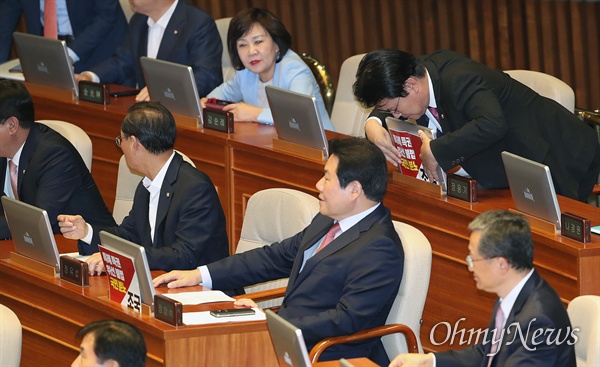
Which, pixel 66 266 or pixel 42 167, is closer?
pixel 66 266

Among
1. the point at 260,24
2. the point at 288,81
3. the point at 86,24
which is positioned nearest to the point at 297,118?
the point at 288,81

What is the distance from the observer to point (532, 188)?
12.6 feet

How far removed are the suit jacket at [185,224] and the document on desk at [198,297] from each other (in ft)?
1.18

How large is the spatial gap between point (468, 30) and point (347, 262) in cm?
298

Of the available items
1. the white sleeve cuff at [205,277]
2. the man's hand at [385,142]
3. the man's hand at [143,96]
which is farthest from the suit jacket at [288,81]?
the white sleeve cuff at [205,277]

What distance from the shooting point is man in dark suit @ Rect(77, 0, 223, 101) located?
5.95 metres

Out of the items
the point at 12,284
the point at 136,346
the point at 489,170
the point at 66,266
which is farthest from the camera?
the point at 489,170

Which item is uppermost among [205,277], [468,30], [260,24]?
[260,24]

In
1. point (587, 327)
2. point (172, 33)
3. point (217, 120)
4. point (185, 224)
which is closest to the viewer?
point (587, 327)

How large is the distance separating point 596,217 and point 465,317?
598mm

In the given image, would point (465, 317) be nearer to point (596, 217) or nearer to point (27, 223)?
point (596, 217)

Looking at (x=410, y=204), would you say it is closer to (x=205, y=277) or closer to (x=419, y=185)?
(x=419, y=185)

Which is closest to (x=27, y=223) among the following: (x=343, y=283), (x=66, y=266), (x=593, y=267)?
(x=66, y=266)

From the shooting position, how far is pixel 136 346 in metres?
2.79
